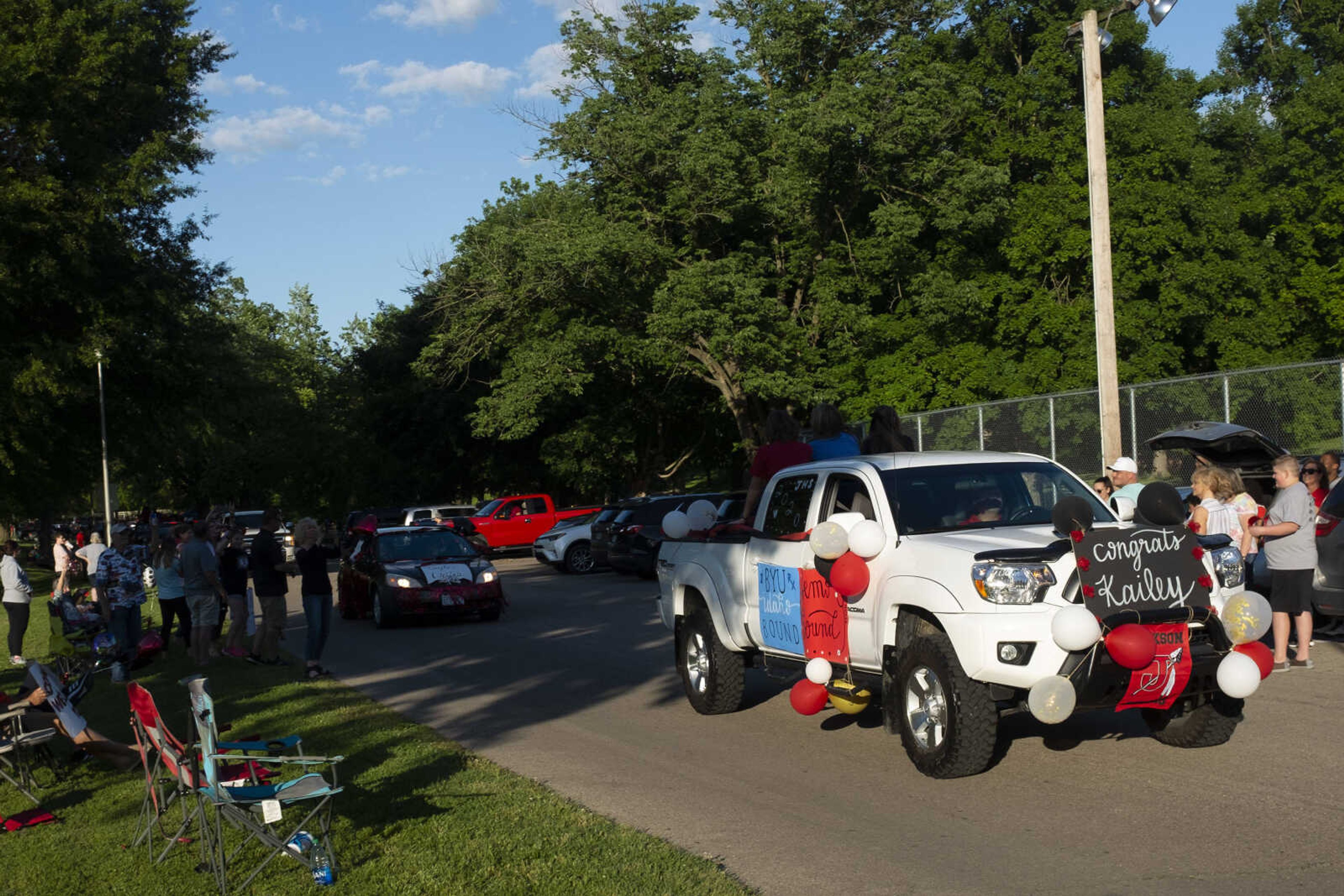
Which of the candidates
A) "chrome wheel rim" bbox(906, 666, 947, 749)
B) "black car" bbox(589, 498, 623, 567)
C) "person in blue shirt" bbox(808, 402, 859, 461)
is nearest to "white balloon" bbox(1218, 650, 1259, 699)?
"chrome wheel rim" bbox(906, 666, 947, 749)

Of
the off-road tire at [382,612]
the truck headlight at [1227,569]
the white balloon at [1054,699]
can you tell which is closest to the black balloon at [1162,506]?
the truck headlight at [1227,569]

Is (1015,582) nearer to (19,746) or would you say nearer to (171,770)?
(171,770)

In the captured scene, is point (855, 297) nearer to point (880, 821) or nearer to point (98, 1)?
point (98, 1)

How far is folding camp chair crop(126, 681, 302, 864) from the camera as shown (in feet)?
22.0

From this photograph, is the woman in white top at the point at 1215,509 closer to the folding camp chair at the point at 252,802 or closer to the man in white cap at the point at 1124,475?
the man in white cap at the point at 1124,475

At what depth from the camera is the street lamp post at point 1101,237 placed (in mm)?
18172

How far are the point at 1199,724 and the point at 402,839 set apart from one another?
496 centimetres

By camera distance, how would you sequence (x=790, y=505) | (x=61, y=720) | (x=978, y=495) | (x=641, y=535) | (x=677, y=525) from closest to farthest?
(x=978, y=495), (x=61, y=720), (x=790, y=505), (x=677, y=525), (x=641, y=535)

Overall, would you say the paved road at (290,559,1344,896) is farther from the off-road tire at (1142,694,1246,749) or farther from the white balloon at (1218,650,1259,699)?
the white balloon at (1218,650,1259,699)

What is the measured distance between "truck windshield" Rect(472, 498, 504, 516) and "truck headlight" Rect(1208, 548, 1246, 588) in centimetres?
3486

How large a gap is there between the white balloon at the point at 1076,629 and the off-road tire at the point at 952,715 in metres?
0.70

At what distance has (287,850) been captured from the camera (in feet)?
20.2

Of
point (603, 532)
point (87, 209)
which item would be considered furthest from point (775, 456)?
point (87, 209)

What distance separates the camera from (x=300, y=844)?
6.40m
